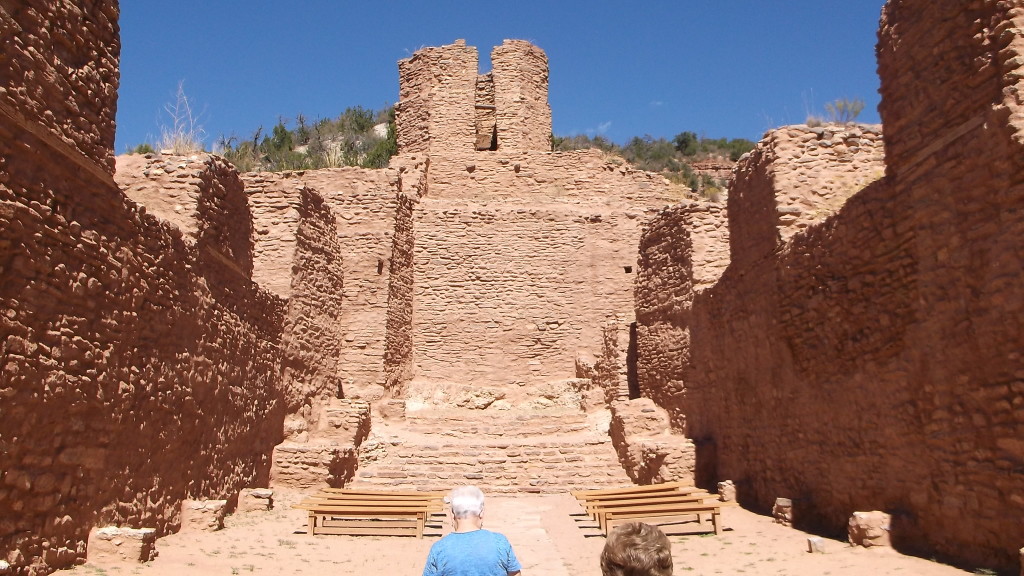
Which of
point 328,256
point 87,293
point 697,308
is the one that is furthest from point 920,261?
point 328,256

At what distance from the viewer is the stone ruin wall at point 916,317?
604cm

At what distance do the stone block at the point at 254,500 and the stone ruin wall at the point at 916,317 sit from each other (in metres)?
7.05

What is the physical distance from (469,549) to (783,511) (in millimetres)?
7095

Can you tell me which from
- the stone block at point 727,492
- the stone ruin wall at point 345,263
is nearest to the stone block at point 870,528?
the stone block at point 727,492

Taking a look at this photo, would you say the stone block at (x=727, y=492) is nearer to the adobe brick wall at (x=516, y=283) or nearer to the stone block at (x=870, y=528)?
the stone block at (x=870, y=528)

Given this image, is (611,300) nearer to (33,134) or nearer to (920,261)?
(920,261)

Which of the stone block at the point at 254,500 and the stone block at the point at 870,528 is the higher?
the stone block at the point at 870,528

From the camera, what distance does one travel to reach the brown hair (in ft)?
9.12

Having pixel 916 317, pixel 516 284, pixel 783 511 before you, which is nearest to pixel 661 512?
pixel 783 511

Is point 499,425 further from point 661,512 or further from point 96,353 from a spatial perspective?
point 96,353

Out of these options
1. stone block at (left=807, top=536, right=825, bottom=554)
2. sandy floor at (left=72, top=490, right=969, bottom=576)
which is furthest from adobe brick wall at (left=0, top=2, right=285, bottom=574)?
stone block at (left=807, top=536, right=825, bottom=554)

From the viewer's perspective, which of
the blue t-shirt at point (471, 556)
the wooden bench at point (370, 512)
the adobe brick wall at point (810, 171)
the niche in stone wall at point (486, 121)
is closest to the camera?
the blue t-shirt at point (471, 556)

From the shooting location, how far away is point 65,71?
6754 mm

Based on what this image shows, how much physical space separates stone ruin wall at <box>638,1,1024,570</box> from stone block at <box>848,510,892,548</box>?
99 millimetres
